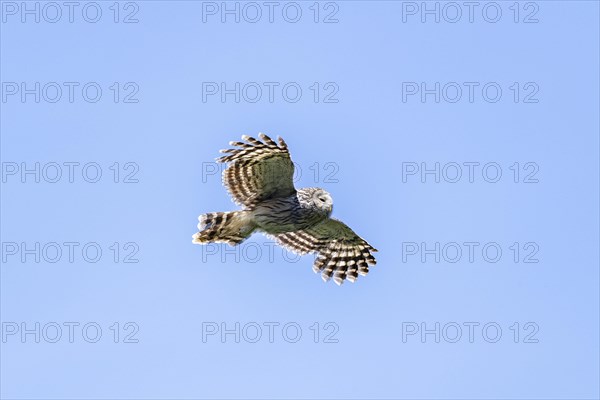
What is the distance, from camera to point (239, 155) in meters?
22.9

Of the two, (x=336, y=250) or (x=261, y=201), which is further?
(x=336, y=250)

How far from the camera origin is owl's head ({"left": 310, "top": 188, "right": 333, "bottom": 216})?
23500mm

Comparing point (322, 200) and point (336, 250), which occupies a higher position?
point (322, 200)

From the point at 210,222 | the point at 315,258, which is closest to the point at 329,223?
the point at 315,258

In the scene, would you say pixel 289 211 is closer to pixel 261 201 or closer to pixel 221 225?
pixel 261 201

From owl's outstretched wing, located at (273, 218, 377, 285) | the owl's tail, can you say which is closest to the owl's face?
the owl's tail

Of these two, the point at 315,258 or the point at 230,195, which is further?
the point at 315,258

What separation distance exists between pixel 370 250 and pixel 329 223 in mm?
1304

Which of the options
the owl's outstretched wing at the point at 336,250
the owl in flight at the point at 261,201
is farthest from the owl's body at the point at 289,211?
the owl's outstretched wing at the point at 336,250

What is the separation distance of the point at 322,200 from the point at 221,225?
77.3 inches

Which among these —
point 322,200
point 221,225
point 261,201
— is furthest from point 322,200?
point 221,225

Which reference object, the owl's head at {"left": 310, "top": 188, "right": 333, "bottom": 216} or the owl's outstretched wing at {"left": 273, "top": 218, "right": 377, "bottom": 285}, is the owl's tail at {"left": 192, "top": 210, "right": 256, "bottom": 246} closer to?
the owl's head at {"left": 310, "top": 188, "right": 333, "bottom": 216}

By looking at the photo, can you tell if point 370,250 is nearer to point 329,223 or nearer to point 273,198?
point 329,223

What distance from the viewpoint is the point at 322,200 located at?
23.5 m
